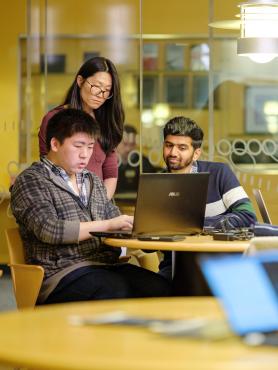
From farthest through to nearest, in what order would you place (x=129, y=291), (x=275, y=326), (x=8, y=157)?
1. (x=8, y=157)
2. (x=129, y=291)
3. (x=275, y=326)

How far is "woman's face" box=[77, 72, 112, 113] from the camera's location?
216 inches

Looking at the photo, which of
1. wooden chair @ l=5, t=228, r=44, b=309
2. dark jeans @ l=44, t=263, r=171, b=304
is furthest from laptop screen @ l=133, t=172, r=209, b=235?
wooden chair @ l=5, t=228, r=44, b=309

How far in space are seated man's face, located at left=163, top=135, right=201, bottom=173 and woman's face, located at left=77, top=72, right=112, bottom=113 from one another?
1.55 ft

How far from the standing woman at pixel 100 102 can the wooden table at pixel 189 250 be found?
68 cm

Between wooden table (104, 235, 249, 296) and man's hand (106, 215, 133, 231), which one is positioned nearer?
wooden table (104, 235, 249, 296)

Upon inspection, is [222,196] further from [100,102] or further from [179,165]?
[100,102]

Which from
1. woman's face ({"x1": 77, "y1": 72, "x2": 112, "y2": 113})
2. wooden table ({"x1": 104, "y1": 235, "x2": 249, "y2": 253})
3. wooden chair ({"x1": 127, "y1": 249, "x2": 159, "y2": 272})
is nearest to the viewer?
wooden table ({"x1": 104, "y1": 235, "x2": 249, "y2": 253})

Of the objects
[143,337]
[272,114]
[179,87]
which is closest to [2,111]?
[179,87]

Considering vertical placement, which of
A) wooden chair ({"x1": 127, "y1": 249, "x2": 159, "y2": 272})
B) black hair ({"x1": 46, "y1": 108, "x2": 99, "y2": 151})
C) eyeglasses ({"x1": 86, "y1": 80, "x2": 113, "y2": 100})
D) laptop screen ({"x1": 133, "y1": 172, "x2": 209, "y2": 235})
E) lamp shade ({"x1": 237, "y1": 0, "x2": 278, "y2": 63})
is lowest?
wooden chair ({"x1": 127, "y1": 249, "x2": 159, "y2": 272})

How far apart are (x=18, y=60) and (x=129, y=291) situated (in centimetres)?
461

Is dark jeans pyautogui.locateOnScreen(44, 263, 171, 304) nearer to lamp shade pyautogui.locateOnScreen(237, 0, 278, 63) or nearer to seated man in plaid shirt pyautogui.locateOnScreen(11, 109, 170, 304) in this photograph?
seated man in plaid shirt pyautogui.locateOnScreen(11, 109, 170, 304)

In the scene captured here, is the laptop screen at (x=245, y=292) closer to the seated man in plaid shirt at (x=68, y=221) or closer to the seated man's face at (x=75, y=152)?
the seated man in plaid shirt at (x=68, y=221)

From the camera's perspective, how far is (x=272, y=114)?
8891mm

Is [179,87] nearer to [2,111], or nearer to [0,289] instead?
[2,111]
